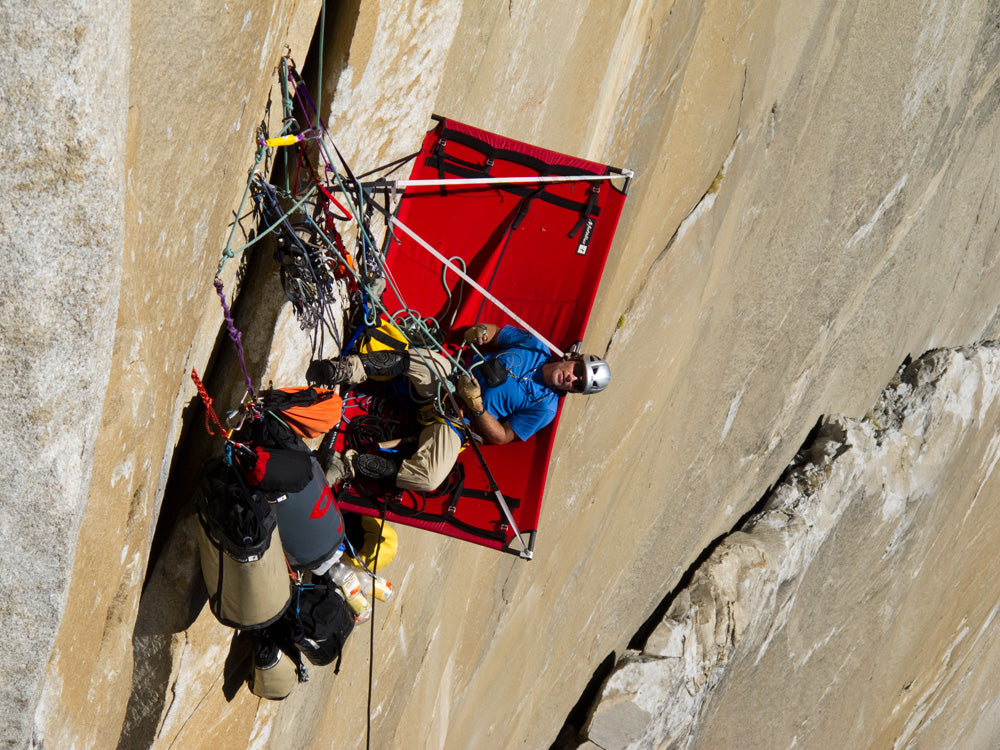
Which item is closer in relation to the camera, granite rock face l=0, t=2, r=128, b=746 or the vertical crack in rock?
granite rock face l=0, t=2, r=128, b=746

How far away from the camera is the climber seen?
4.49 meters

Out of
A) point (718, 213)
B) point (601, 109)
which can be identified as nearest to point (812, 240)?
point (718, 213)

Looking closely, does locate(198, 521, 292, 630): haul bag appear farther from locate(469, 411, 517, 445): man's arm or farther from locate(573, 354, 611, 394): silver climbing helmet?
locate(573, 354, 611, 394): silver climbing helmet

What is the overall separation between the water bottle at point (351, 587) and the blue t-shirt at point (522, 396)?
120 cm

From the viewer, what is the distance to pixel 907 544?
9.26m

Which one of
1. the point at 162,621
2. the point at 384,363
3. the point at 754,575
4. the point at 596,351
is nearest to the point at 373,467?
the point at 384,363

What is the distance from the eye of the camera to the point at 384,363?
175 inches

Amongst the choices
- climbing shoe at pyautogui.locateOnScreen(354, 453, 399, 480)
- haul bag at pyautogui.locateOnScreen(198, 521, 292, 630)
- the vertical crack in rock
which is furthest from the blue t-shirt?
the vertical crack in rock

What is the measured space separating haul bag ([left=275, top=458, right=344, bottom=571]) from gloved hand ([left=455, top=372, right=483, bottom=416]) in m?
0.96

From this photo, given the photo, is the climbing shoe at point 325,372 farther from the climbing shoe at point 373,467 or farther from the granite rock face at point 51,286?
the granite rock face at point 51,286

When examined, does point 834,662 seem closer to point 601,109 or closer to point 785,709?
point 785,709

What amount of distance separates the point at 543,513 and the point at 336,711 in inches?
80.0

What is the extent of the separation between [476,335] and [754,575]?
4.38 meters

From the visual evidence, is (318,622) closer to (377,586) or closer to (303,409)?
(377,586)
